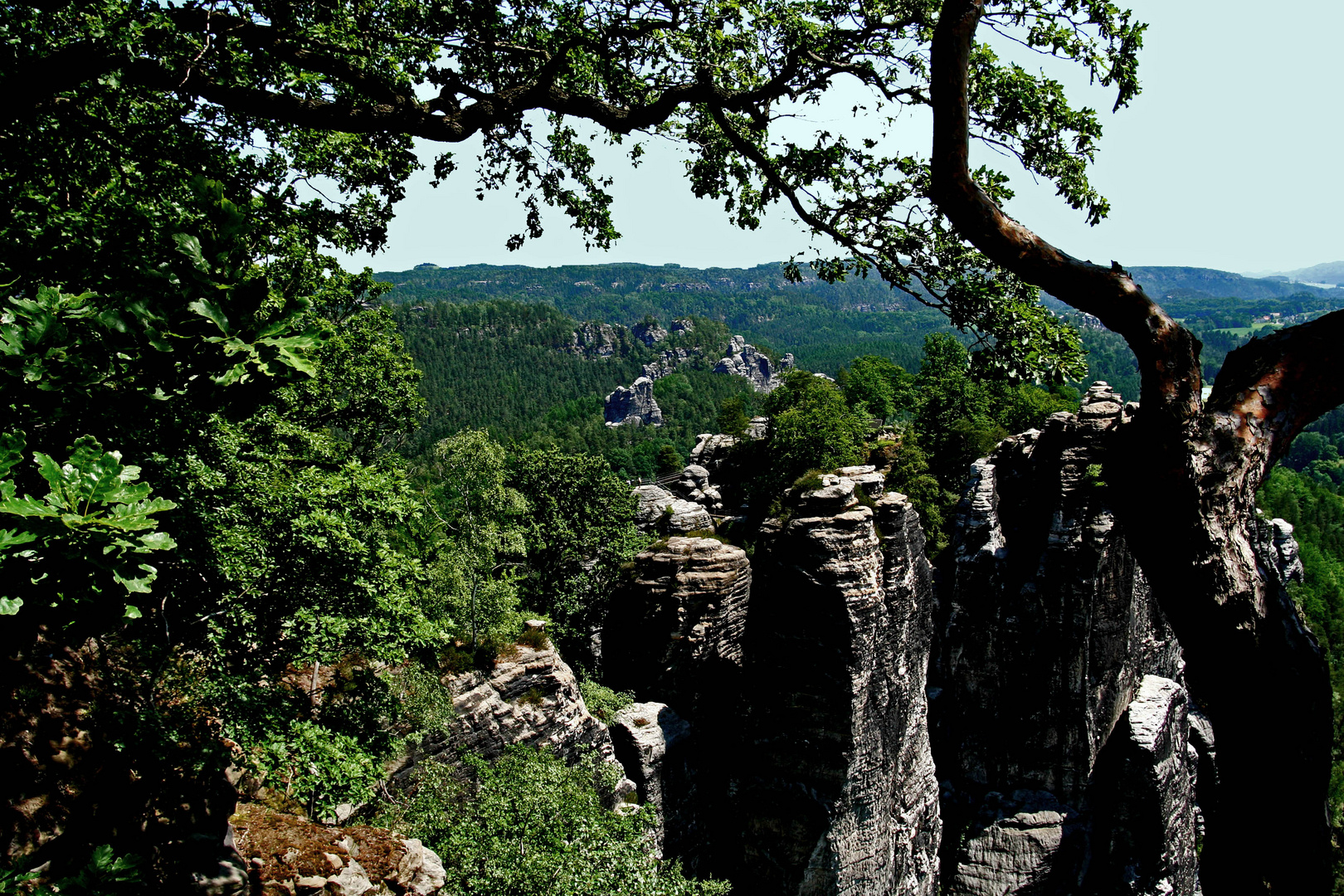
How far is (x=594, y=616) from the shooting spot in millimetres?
30016

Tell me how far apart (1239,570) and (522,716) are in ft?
61.7

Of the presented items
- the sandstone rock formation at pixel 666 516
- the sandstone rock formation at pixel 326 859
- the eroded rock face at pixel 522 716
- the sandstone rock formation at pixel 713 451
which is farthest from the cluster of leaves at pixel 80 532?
the sandstone rock formation at pixel 713 451

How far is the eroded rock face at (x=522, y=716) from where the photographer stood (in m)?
18.5

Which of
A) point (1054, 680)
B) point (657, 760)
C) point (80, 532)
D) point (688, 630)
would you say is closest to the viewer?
point (80, 532)

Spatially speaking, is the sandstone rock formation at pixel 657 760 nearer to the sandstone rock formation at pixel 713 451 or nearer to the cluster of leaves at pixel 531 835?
the cluster of leaves at pixel 531 835

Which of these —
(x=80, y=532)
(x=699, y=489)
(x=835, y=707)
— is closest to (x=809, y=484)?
(x=835, y=707)

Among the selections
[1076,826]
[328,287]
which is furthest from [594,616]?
[1076,826]

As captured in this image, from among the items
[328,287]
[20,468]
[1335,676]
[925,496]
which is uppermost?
[328,287]

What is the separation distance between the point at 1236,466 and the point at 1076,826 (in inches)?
950

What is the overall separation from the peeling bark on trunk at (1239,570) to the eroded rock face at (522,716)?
17.3 metres

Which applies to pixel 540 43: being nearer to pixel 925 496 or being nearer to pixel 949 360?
pixel 925 496

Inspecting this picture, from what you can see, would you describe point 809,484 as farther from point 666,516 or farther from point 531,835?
point 666,516

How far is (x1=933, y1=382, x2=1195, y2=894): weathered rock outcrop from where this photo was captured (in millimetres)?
21281

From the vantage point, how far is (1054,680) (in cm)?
2220
